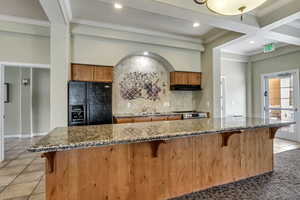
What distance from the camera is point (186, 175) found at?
7.06 ft

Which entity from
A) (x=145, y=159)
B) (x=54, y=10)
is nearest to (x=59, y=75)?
(x=54, y=10)

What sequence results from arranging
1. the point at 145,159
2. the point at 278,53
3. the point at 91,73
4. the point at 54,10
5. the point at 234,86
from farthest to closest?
the point at 234,86 < the point at 278,53 < the point at 91,73 < the point at 54,10 < the point at 145,159

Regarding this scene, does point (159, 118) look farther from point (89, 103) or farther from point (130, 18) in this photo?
point (130, 18)

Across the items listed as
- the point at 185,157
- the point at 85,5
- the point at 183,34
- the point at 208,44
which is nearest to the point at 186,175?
the point at 185,157

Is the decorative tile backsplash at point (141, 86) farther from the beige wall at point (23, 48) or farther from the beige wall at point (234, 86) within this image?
the beige wall at point (234, 86)

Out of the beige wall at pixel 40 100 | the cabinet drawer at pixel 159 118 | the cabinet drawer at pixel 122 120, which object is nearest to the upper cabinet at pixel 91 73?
the cabinet drawer at pixel 122 120

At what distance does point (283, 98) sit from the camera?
224 inches

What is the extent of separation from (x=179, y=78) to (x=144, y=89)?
109 cm

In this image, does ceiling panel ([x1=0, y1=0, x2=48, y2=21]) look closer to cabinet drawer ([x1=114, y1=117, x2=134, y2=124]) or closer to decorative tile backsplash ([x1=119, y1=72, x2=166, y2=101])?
decorative tile backsplash ([x1=119, y1=72, x2=166, y2=101])

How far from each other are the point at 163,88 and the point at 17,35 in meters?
3.89

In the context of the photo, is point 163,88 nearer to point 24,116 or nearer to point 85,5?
point 85,5

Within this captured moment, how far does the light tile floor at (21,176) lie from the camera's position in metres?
2.37

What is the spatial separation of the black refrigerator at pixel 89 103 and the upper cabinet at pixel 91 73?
0.35 meters

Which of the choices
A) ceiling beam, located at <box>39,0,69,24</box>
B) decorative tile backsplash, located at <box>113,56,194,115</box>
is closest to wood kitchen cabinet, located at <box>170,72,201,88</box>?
decorative tile backsplash, located at <box>113,56,194,115</box>
